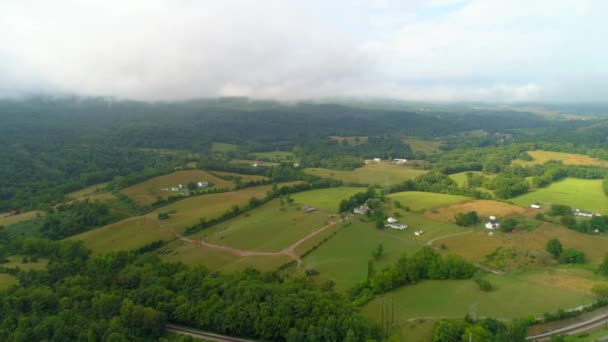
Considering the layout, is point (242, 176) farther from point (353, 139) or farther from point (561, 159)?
point (561, 159)

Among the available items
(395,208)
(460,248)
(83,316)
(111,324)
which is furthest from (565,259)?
(83,316)

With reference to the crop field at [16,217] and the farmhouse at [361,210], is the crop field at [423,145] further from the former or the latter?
the crop field at [16,217]

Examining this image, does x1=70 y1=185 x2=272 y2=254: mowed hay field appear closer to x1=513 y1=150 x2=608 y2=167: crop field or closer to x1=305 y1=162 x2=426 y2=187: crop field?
x1=305 y1=162 x2=426 y2=187: crop field

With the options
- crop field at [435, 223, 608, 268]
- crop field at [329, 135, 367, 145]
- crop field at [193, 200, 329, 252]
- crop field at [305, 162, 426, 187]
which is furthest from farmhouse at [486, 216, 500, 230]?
crop field at [329, 135, 367, 145]

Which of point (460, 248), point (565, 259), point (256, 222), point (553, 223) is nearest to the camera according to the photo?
point (565, 259)

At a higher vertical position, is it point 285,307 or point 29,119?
point 29,119

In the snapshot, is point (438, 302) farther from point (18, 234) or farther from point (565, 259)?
point (18, 234)
